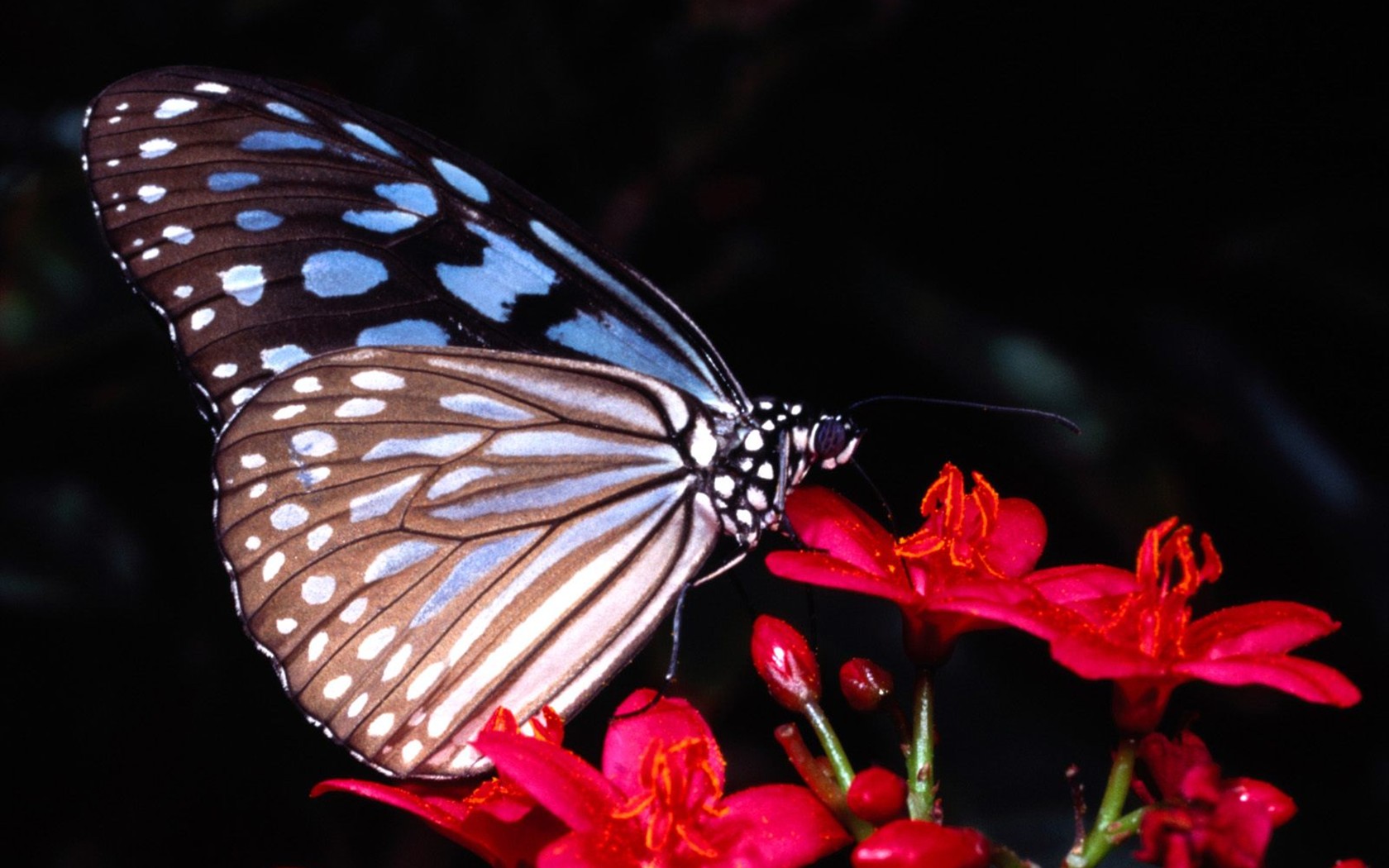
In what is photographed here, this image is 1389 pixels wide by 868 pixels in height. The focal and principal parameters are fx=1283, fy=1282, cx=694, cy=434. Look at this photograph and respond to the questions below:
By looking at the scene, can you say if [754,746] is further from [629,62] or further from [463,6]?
[463,6]

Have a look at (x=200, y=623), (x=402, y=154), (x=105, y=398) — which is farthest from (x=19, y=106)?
(x=402, y=154)

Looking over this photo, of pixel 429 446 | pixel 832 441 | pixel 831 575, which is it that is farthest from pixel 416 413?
pixel 831 575

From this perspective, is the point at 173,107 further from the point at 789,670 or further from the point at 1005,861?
the point at 1005,861

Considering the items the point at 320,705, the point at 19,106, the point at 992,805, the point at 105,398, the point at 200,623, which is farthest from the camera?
the point at 19,106

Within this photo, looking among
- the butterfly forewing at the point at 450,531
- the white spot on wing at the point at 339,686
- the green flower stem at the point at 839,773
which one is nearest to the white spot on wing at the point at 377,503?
the butterfly forewing at the point at 450,531

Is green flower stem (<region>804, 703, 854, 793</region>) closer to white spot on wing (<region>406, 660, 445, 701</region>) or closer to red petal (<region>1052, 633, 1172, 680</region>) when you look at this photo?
red petal (<region>1052, 633, 1172, 680</region>)

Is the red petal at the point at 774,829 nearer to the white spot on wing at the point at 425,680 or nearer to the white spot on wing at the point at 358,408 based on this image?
the white spot on wing at the point at 425,680
